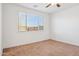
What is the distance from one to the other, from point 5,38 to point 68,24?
8.49ft

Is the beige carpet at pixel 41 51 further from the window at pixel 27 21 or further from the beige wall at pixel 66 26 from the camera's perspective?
the window at pixel 27 21

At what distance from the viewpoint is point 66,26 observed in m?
3.53

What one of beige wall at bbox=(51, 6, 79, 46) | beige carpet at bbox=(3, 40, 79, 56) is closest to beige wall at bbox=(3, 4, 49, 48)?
beige carpet at bbox=(3, 40, 79, 56)

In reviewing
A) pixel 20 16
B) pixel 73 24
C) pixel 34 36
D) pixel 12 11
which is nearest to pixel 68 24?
pixel 73 24

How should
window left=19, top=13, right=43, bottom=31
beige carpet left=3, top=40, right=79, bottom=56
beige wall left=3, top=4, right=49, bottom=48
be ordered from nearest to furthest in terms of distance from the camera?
beige carpet left=3, top=40, right=79, bottom=56, beige wall left=3, top=4, right=49, bottom=48, window left=19, top=13, right=43, bottom=31

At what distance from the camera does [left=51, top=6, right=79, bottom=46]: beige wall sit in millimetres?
3227

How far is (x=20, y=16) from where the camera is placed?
3.21 metres

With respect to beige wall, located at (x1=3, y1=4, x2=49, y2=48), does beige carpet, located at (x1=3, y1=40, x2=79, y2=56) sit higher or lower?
lower

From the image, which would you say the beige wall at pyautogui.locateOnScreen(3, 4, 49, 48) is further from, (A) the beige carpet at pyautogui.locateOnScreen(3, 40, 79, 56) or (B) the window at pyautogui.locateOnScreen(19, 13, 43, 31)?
(A) the beige carpet at pyautogui.locateOnScreen(3, 40, 79, 56)

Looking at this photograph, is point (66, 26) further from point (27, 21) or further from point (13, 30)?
point (13, 30)

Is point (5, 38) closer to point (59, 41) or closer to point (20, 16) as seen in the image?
point (20, 16)

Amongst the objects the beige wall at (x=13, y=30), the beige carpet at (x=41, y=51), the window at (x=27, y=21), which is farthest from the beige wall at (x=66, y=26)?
the window at (x=27, y=21)

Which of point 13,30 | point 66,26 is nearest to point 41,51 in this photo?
point 13,30

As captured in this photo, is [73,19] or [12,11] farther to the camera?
[73,19]
